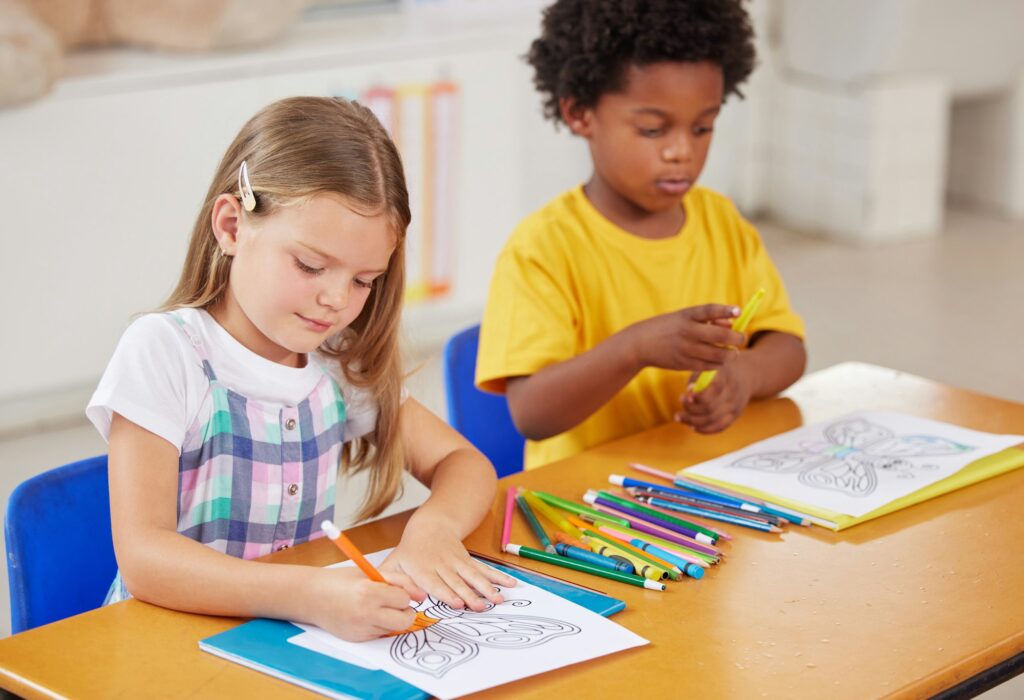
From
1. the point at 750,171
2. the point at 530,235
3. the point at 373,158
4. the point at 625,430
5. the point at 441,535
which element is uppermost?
the point at 373,158

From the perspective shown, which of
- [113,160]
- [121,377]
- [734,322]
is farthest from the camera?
[113,160]

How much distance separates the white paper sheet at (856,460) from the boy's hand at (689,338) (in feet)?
0.37

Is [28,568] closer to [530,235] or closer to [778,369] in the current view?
[530,235]

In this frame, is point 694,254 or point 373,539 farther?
point 694,254

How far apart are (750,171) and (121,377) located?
414 cm

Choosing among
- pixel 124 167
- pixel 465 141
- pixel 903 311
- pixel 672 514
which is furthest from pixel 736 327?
pixel 903 311

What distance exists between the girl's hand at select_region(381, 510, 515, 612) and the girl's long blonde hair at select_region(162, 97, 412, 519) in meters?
0.19

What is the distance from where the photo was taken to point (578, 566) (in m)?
1.20

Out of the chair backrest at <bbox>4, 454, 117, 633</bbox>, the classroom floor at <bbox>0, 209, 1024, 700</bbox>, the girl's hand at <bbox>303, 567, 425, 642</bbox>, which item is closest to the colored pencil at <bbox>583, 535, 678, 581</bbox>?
the girl's hand at <bbox>303, 567, 425, 642</bbox>

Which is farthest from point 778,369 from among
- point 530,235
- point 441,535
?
point 441,535

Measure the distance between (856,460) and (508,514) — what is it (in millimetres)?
400

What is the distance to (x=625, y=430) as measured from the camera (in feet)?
5.86

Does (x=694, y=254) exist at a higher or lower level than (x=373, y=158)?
lower

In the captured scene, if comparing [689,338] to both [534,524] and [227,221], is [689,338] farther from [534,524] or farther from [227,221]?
[227,221]
